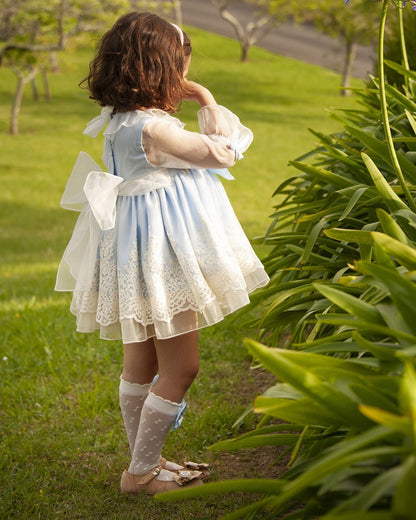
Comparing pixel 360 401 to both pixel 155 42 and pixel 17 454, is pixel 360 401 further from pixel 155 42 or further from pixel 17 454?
pixel 17 454

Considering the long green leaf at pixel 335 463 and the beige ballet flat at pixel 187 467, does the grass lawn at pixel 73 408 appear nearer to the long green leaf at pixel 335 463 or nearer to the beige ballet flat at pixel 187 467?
the beige ballet flat at pixel 187 467

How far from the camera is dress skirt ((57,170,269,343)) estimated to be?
223 centimetres

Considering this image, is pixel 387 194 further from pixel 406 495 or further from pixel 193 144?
pixel 406 495

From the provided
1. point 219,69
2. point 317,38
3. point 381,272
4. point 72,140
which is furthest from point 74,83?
point 381,272

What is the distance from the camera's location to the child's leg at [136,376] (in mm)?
2479

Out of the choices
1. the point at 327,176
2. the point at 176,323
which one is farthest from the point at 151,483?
the point at 327,176

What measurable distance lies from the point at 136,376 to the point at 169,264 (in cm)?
47

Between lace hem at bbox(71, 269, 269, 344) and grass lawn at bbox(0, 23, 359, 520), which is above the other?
lace hem at bbox(71, 269, 269, 344)

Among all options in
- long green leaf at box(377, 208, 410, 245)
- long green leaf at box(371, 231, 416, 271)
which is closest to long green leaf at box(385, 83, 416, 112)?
long green leaf at box(377, 208, 410, 245)

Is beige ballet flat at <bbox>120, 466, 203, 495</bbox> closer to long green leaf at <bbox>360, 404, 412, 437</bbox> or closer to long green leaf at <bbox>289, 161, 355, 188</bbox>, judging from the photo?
long green leaf at <bbox>289, 161, 355, 188</bbox>

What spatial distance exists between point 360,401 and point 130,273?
111 centimetres

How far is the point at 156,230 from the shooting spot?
88.5 inches

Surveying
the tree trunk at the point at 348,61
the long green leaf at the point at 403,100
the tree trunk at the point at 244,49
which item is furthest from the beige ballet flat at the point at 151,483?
the tree trunk at the point at 244,49

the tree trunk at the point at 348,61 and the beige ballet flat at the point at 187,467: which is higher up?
the beige ballet flat at the point at 187,467
